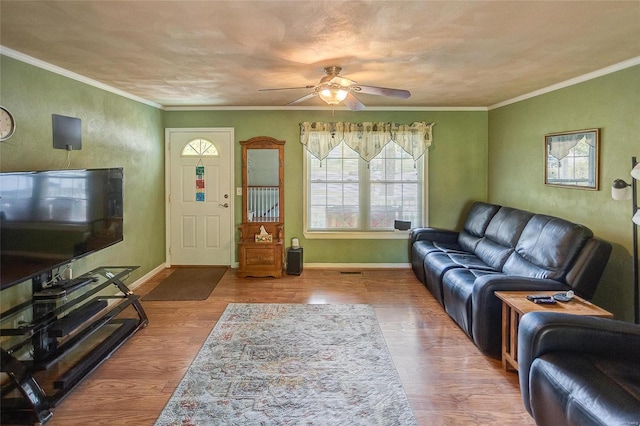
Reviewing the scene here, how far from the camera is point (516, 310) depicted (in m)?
2.82

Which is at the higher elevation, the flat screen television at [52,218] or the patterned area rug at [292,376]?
the flat screen television at [52,218]

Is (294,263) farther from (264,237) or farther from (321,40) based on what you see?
(321,40)

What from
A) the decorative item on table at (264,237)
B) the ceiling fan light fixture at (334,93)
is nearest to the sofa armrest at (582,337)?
the ceiling fan light fixture at (334,93)

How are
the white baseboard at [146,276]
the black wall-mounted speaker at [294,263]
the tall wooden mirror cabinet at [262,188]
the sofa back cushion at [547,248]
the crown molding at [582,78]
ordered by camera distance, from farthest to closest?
the tall wooden mirror cabinet at [262,188], the black wall-mounted speaker at [294,263], the white baseboard at [146,276], the crown molding at [582,78], the sofa back cushion at [547,248]

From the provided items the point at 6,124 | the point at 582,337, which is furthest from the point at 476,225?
the point at 6,124

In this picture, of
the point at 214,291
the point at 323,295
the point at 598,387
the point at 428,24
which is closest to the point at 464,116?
the point at 323,295

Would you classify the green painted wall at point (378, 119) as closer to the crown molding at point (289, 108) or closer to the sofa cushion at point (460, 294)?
the crown molding at point (289, 108)

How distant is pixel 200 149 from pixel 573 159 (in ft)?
15.5

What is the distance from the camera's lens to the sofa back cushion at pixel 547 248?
130 inches

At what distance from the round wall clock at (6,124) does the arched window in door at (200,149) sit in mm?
3079

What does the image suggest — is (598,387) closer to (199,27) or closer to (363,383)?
(363,383)

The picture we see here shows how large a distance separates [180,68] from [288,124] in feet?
8.31

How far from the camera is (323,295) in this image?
494 cm

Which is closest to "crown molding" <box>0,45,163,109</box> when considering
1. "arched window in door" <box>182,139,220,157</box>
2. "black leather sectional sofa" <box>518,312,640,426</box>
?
"arched window in door" <box>182,139,220,157</box>
